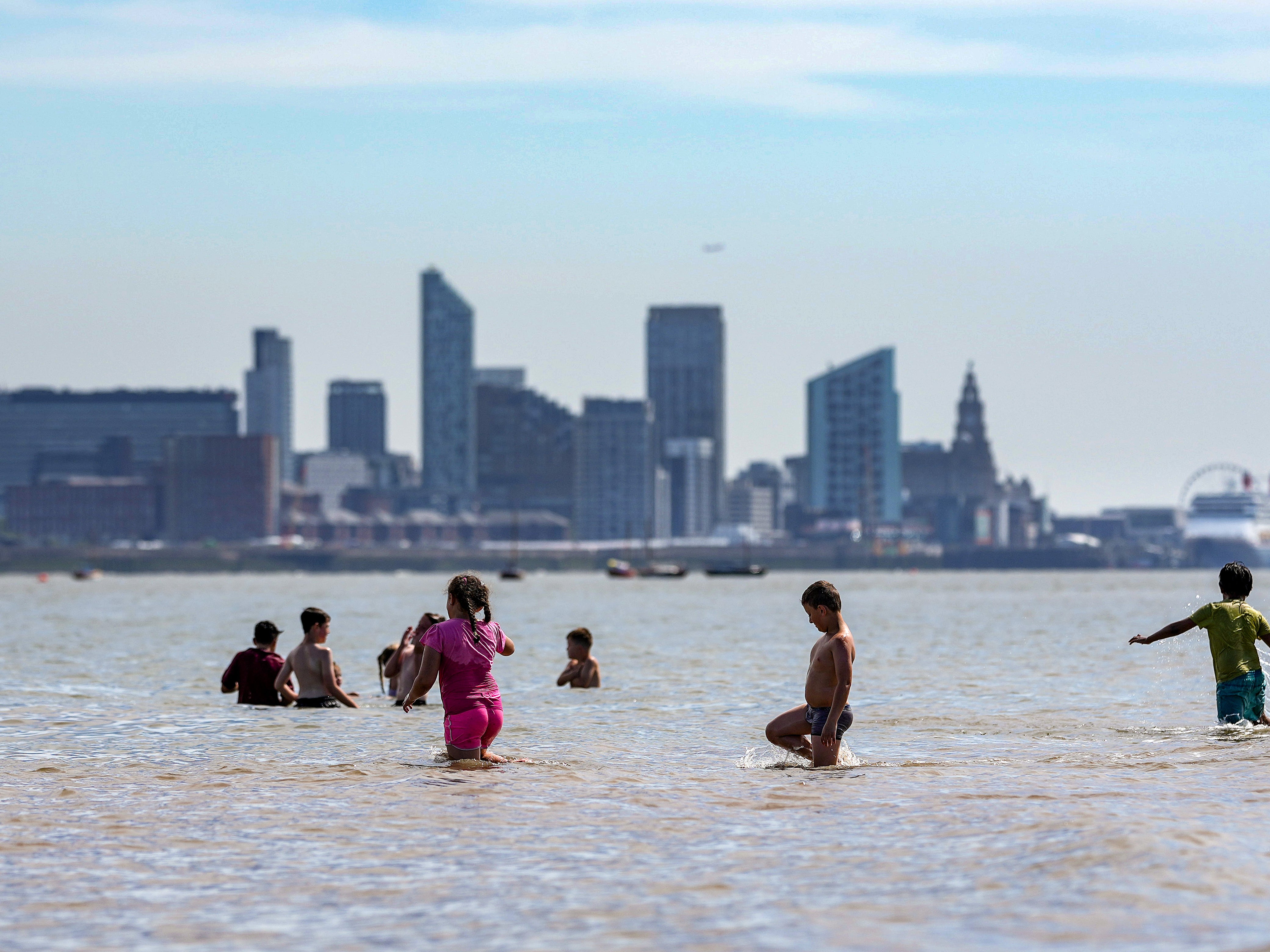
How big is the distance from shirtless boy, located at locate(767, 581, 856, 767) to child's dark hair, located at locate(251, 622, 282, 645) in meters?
8.41

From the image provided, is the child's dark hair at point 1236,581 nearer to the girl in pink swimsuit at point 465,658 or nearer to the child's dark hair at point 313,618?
the girl in pink swimsuit at point 465,658

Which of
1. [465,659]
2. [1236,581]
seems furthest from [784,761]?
[1236,581]

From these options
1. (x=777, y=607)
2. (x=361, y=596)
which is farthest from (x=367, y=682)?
(x=361, y=596)

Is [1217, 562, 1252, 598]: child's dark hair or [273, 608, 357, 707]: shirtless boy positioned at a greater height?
[1217, 562, 1252, 598]: child's dark hair

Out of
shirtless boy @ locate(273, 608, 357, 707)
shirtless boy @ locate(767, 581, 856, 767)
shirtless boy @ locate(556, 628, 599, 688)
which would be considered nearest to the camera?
shirtless boy @ locate(767, 581, 856, 767)

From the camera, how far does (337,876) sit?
42.6 ft

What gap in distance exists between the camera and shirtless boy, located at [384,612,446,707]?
2547cm

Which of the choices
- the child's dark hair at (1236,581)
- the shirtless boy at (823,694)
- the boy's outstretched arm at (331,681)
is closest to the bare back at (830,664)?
the shirtless boy at (823,694)

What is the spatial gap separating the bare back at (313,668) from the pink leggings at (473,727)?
7.19 m

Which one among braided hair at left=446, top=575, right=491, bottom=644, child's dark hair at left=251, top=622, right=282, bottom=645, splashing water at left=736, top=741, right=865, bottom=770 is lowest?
splashing water at left=736, top=741, right=865, bottom=770

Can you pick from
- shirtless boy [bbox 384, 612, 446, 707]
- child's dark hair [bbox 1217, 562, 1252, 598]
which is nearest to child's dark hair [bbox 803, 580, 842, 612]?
child's dark hair [bbox 1217, 562, 1252, 598]

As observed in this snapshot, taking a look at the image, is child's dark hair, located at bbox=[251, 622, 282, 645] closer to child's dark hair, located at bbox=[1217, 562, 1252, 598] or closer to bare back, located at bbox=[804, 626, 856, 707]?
bare back, located at bbox=[804, 626, 856, 707]

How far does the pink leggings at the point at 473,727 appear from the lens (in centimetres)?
1864

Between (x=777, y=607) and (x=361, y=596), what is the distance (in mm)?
46469
